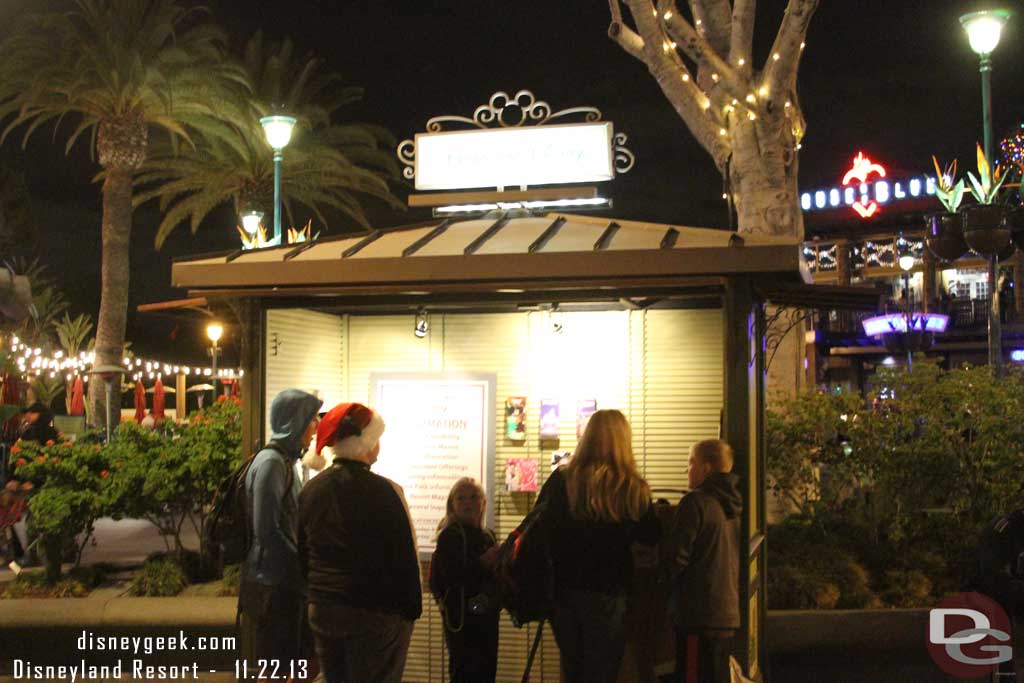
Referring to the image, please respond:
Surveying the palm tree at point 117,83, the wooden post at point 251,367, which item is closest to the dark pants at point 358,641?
the wooden post at point 251,367

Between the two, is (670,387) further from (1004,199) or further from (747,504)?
(1004,199)

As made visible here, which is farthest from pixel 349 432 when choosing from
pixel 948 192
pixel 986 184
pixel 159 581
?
pixel 948 192

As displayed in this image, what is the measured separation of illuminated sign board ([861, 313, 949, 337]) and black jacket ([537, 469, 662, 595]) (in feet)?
99.6

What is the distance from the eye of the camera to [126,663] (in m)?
8.49

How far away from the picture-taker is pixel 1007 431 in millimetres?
9508

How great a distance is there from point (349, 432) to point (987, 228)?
381 inches

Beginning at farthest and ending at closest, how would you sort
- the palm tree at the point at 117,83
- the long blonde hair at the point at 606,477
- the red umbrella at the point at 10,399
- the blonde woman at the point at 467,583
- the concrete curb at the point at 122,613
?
the palm tree at the point at 117,83 < the red umbrella at the point at 10,399 < the concrete curb at the point at 122,613 < the blonde woman at the point at 467,583 < the long blonde hair at the point at 606,477

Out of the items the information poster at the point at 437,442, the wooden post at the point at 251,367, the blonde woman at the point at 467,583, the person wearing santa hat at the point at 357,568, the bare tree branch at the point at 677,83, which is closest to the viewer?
the person wearing santa hat at the point at 357,568

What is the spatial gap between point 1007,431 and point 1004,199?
A: 5.98 metres

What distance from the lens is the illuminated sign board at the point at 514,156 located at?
838 centimetres

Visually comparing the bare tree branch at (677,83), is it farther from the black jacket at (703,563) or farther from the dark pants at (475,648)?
the dark pants at (475,648)

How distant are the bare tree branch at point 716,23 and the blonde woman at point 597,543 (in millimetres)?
8380

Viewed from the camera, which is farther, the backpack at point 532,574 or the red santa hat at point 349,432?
the backpack at point 532,574

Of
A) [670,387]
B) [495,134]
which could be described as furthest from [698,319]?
[495,134]
